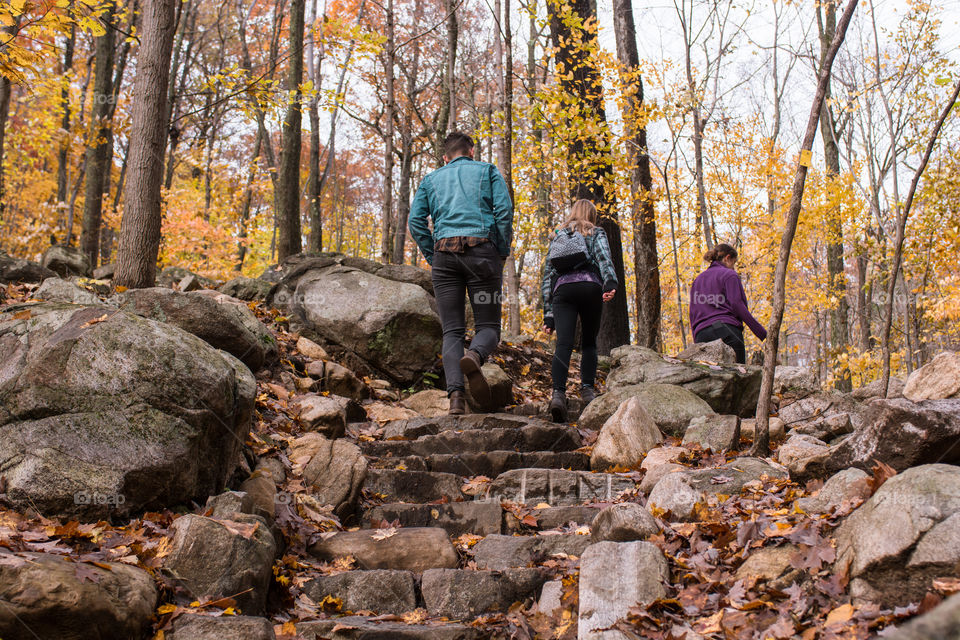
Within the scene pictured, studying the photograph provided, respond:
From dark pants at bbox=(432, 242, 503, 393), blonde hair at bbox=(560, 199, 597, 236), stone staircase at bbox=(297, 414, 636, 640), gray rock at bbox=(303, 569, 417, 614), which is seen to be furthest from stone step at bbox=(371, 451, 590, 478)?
blonde hair at bbox=(560, 199, 597, 236)

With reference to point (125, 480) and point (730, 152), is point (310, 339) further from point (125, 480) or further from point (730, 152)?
point (730, 152)

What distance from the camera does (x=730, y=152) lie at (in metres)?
17.8

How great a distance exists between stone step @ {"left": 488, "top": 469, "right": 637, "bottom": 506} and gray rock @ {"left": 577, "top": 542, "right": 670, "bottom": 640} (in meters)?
1.53

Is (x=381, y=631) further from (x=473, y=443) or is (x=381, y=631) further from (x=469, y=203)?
(x=469, y=203)

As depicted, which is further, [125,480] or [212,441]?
[212,441]

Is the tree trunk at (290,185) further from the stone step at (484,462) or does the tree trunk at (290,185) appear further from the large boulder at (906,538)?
the large boulder at (906,538)

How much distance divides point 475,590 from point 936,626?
278cm

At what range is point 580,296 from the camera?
6.47m

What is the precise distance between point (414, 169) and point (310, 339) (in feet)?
67.0

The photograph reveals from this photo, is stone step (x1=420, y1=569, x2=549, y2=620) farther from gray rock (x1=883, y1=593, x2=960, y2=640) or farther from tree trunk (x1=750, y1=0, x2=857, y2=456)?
gray rock (x1=883, y1=593, x2=960, y2=640)

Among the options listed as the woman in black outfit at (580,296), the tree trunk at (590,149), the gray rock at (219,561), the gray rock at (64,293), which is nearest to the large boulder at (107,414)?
the gray rock at (219,561)

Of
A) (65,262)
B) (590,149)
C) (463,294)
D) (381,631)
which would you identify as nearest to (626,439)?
(463,294)

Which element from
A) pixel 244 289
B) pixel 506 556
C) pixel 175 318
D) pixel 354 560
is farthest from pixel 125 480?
pixel 244 289

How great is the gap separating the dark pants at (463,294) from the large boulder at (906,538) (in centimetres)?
372
